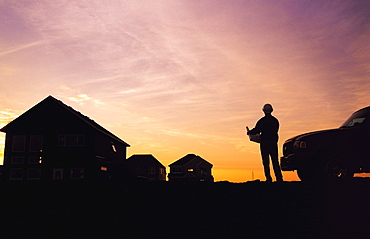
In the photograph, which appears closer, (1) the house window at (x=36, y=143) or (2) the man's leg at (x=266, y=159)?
(2) the man's leg at (x=266, y=159)


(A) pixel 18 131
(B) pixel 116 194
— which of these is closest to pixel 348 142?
(B) pixel 116 194

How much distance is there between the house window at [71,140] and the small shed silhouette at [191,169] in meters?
44.0

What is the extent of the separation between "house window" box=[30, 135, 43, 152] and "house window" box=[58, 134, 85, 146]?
1933 mm

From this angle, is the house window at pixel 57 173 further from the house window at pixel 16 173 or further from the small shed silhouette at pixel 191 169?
the small shed silhouette at pixel 191 169

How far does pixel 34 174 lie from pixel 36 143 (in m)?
3.05

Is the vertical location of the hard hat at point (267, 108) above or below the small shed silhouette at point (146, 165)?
below

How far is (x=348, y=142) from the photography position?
1140 cm

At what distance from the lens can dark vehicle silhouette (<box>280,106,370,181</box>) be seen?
11211 mm

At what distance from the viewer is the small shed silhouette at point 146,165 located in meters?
75.6

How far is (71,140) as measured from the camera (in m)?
37.8

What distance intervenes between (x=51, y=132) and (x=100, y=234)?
32790mm

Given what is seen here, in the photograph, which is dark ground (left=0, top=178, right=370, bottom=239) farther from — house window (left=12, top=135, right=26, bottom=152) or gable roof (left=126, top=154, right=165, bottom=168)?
gable roof (left=126, top=154, right=165, bottom=168)

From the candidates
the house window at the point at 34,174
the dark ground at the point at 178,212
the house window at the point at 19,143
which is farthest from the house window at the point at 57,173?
the dark ground at the point at 178,212

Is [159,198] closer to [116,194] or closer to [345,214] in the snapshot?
[116,194]
